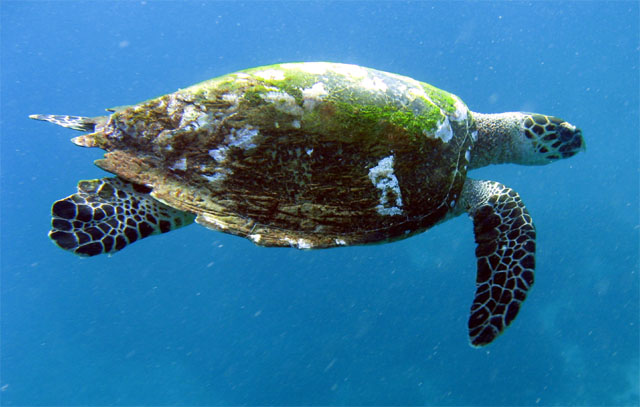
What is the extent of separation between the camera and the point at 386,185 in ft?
11.1

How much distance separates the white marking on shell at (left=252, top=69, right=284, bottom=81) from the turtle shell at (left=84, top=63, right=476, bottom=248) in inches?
0.5

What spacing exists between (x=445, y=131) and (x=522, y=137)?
Result: 5.05ft

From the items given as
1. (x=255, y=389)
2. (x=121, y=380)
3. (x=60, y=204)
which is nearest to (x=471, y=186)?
(x=60, y=204)

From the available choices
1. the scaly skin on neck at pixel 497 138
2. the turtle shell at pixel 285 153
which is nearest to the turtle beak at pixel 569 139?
the scaly skin on neck at pixel 497 138

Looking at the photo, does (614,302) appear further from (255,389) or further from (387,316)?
(255,389)

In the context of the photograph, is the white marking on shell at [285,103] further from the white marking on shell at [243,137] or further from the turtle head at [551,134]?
the turtle head at [551,134]

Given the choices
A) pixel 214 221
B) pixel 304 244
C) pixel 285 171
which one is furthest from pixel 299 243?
pixel 214 221

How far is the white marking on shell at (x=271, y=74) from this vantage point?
3.31 metres

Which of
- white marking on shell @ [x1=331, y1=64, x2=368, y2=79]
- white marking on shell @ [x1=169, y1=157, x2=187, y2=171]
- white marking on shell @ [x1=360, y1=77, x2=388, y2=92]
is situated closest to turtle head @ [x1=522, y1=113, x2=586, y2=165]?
white marking on shell @ [x1=360, y1=77, x2=388, y2=92]

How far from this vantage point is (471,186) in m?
4.00

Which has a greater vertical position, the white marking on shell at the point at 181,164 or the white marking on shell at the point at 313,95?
the white marking on shell at the point at 313,95

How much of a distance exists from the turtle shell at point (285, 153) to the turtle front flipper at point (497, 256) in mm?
820

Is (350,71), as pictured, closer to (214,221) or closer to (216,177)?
(216,177)

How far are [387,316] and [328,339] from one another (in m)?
3.28
